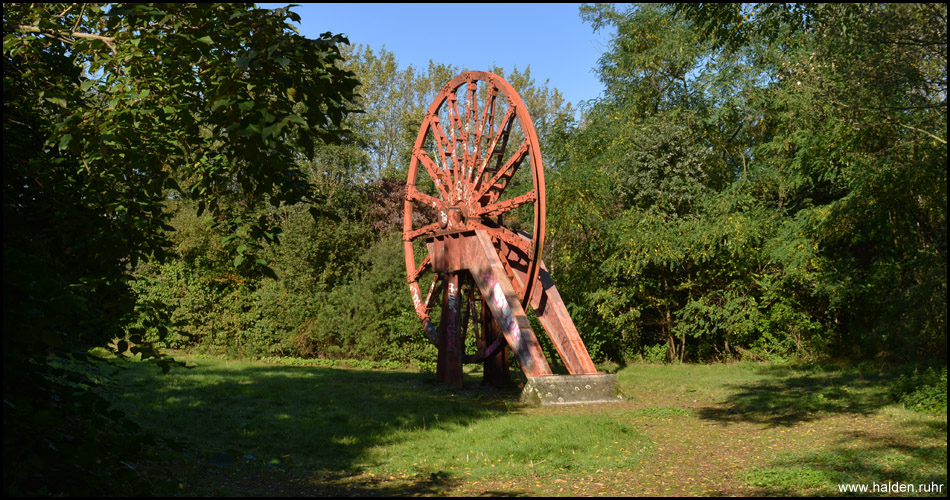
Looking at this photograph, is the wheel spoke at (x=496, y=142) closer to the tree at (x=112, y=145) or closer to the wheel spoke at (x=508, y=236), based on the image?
the wheel spoke at (x=508, y=236)

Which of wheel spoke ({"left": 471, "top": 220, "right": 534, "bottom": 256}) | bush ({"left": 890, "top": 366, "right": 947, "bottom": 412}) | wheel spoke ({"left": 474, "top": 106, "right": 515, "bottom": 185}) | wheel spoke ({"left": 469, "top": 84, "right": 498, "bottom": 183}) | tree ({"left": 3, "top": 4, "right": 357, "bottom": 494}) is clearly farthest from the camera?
wheel spoke ({"left": 469, "top": 84, "right": 498, "bottom": 183})

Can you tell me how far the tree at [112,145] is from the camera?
4.07 metres

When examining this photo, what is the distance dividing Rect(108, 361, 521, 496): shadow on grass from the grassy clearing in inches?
1.0

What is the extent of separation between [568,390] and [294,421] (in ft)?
12.3

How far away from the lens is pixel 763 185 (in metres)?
16.9

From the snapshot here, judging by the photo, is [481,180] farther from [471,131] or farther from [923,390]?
[923,390]

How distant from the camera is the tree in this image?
4066 mm

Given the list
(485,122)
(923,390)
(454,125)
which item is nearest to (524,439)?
(923,390)

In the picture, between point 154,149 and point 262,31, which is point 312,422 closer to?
point 154,149

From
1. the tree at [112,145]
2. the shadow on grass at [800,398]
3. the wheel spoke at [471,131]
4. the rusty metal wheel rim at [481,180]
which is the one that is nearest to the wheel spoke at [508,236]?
the rusty metal wheel rim at [481,180]

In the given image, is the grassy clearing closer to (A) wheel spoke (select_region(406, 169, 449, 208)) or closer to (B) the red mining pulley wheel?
(B) the red mining pulley wheel

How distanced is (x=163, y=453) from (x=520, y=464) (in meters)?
3.11

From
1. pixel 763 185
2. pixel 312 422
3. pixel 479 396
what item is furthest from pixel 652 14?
pixel 312 422

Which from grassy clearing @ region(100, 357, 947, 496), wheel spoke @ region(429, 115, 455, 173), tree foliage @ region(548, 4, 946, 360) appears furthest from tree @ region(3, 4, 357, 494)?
tree foliage @ region(548, 4, 946, 360)
